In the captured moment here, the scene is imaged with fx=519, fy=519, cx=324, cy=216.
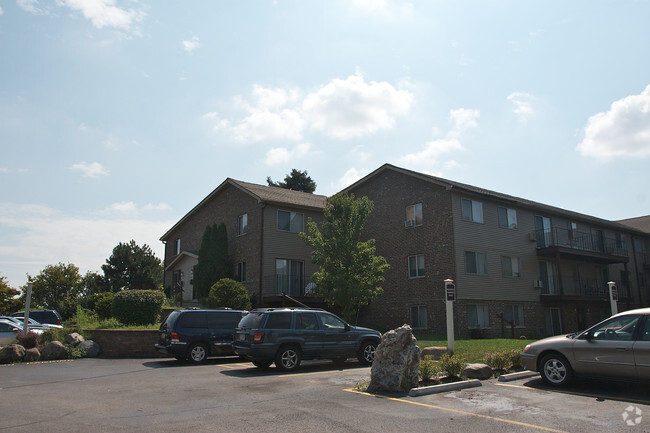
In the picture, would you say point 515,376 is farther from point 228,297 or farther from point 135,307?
point 228,297

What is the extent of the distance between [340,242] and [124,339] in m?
9.45

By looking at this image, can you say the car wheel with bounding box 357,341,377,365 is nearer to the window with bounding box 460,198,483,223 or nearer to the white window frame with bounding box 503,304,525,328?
the window with bounding box 460,198,483,223

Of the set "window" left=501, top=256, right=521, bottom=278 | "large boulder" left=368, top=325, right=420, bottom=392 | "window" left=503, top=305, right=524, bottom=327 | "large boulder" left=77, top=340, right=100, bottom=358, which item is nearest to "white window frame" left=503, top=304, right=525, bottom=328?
"window" left=503, top=305, right=524, bottom=327

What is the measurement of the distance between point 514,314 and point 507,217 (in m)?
5.04

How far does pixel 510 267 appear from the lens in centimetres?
2711

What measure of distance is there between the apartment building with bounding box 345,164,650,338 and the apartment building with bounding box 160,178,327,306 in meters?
3.99

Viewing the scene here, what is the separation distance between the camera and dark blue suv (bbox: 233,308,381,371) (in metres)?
13.0

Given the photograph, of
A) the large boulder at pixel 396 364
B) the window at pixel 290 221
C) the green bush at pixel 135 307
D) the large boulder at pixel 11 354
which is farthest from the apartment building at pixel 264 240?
the large boulder at pixel 396 364

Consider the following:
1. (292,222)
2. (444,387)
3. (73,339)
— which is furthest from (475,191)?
(73,339)

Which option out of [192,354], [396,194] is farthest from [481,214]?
[192,354]

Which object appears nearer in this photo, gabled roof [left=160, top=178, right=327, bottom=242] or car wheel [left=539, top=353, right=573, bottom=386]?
car wheel [left=539, top=353, right=573, bottom=386]

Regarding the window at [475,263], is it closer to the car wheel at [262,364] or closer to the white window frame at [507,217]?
the white window frame at [507,217]

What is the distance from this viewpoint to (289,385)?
1069 centimetres

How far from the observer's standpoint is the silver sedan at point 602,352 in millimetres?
8930
